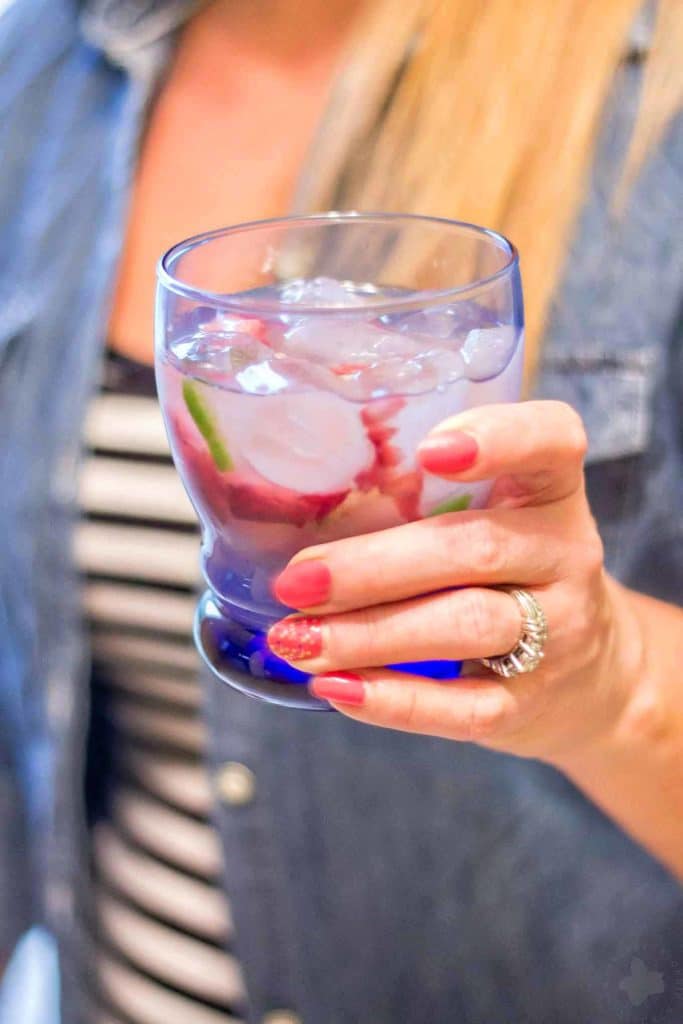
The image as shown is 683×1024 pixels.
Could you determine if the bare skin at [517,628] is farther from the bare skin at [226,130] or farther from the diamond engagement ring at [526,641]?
the bare skin at [226,130]

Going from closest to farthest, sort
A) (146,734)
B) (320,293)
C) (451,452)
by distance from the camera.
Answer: (451,452), (320,293), (146,734)

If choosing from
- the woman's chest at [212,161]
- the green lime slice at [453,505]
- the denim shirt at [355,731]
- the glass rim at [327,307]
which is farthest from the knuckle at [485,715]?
the woman's chest at [212,161]

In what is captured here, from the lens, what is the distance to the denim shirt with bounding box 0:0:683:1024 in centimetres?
84

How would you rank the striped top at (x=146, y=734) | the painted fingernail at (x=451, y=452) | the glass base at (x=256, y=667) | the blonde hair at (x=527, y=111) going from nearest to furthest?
the painted fingernail at (x=451, y=452)
the glass base at (x=256, y=667)
the blonde hair at (x=527, y=111)
the striped top at (x=146, y=734)

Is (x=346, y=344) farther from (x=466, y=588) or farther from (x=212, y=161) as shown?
(x=212, y=161)

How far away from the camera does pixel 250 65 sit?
105cm

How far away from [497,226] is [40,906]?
108 centimetres

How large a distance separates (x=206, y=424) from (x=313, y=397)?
0.06 m

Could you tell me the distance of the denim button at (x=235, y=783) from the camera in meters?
0.92

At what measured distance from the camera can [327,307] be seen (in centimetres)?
44

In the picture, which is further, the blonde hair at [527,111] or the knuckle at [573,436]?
the blonde hair at [527,111]

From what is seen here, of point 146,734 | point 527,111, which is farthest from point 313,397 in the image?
point 146,734

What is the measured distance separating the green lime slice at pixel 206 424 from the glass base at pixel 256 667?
0.13 meters

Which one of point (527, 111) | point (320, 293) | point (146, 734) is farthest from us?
point (146, 734)
